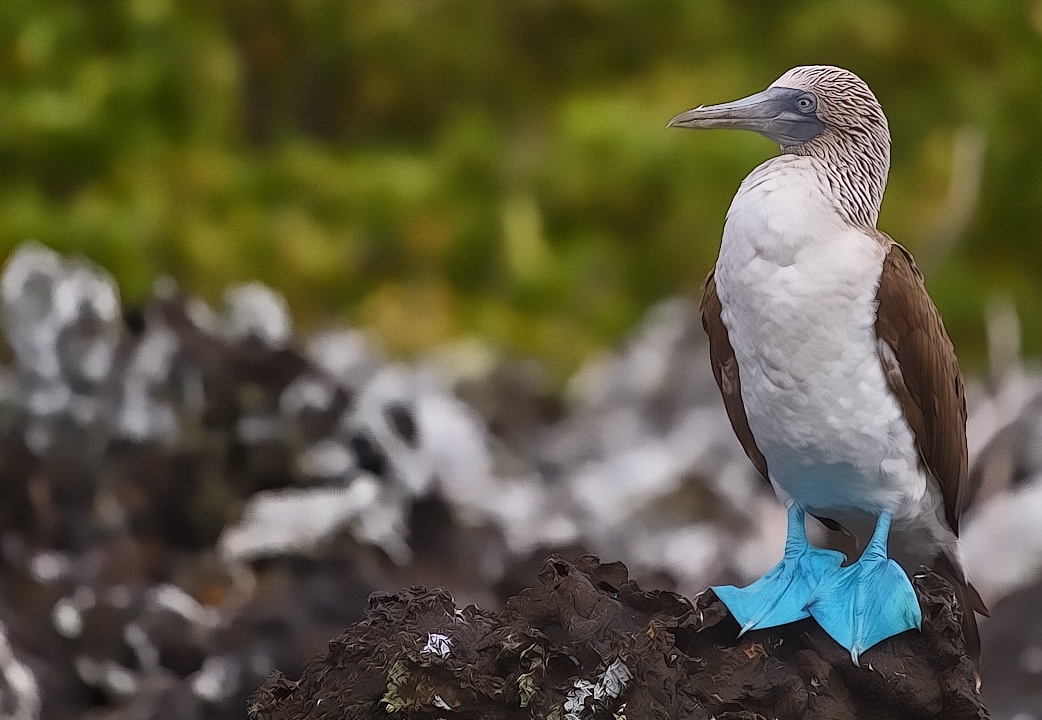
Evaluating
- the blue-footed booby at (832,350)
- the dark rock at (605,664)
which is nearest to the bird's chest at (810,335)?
the blue-footed booby at (832,350)

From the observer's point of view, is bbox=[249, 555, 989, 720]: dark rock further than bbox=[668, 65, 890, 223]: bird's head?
No

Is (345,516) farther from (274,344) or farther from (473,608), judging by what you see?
(473,608)

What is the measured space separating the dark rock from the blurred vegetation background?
1.91 meters

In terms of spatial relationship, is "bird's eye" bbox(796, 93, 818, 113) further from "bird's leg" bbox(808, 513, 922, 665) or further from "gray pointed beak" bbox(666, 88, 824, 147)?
"bird's leg" bbox(808, 513, 922, 665)

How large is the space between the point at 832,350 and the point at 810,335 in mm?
23

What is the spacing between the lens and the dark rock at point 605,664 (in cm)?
86

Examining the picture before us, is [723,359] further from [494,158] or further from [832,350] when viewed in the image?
[494,158]

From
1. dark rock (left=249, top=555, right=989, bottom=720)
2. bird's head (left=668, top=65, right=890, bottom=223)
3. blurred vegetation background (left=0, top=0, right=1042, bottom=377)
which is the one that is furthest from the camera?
blurred vegetation background (left=0, top=0, right=1042, bottom=377)

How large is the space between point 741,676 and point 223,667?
32.9 inches

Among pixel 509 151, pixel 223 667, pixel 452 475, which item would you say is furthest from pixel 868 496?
pixel 509 151

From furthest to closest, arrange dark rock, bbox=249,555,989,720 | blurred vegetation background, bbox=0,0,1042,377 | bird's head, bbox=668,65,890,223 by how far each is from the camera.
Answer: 1. blurred vegetation background, bbox=0,0,1042,377
2. bird's head, bbox=668,65,890,223
3. dark rock, bbox=249,555,989,720

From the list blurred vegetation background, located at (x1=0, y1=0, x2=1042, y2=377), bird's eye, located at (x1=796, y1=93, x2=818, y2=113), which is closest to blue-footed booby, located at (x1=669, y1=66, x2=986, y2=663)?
bird's eye, located at (x1=796, y1=93, x2=818, y2=113)

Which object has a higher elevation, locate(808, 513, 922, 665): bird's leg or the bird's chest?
the bird's chest

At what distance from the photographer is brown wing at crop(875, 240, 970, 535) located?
93 centimetres
